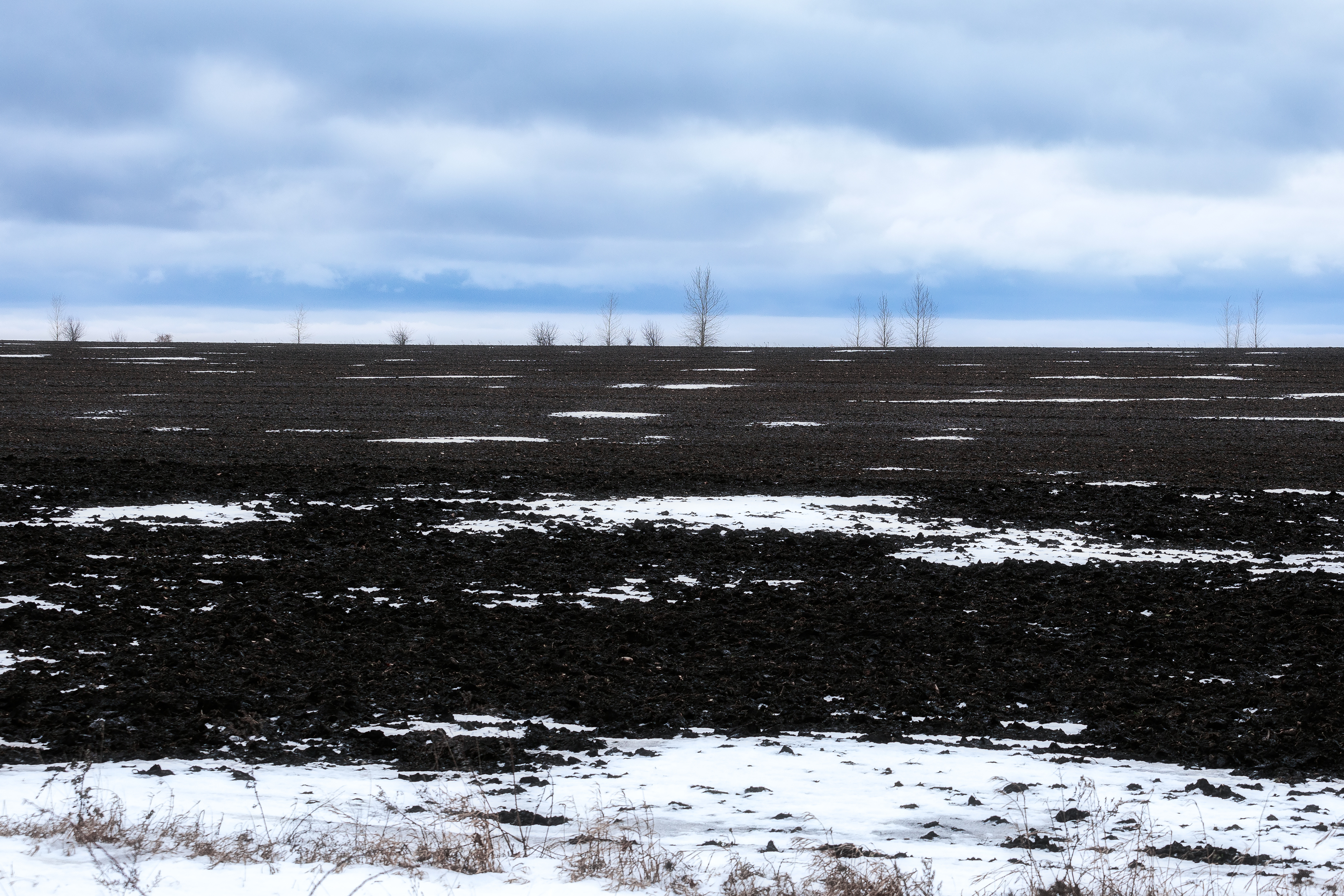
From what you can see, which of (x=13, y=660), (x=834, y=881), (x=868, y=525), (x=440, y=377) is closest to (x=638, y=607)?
(x=13, y=660)

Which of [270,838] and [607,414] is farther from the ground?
[607,414]

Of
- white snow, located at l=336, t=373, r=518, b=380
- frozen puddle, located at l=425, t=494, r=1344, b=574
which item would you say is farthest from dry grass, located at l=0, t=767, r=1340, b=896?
white snow, located at l=336, t=373, r=518, b=380

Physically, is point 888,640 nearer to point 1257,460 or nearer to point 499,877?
point 499,877

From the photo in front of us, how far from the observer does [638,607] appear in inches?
396

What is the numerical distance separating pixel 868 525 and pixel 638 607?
477 cm

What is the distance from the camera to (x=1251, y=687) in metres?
7.84

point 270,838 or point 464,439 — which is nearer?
point 270,838

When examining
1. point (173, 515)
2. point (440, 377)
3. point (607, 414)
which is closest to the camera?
point (173, 515)

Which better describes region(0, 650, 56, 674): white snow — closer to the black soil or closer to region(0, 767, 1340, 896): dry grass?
the black soil

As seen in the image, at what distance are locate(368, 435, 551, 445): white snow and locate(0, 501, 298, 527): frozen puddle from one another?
348 inches

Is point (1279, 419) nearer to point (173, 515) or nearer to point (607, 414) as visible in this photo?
Result: point (607, 414)

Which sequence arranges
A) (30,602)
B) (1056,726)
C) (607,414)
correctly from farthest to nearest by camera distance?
(607,414) < (30,602) < (1056,726)

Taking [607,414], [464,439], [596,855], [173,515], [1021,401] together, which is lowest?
[596,855]

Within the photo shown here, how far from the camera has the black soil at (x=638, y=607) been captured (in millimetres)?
7199
